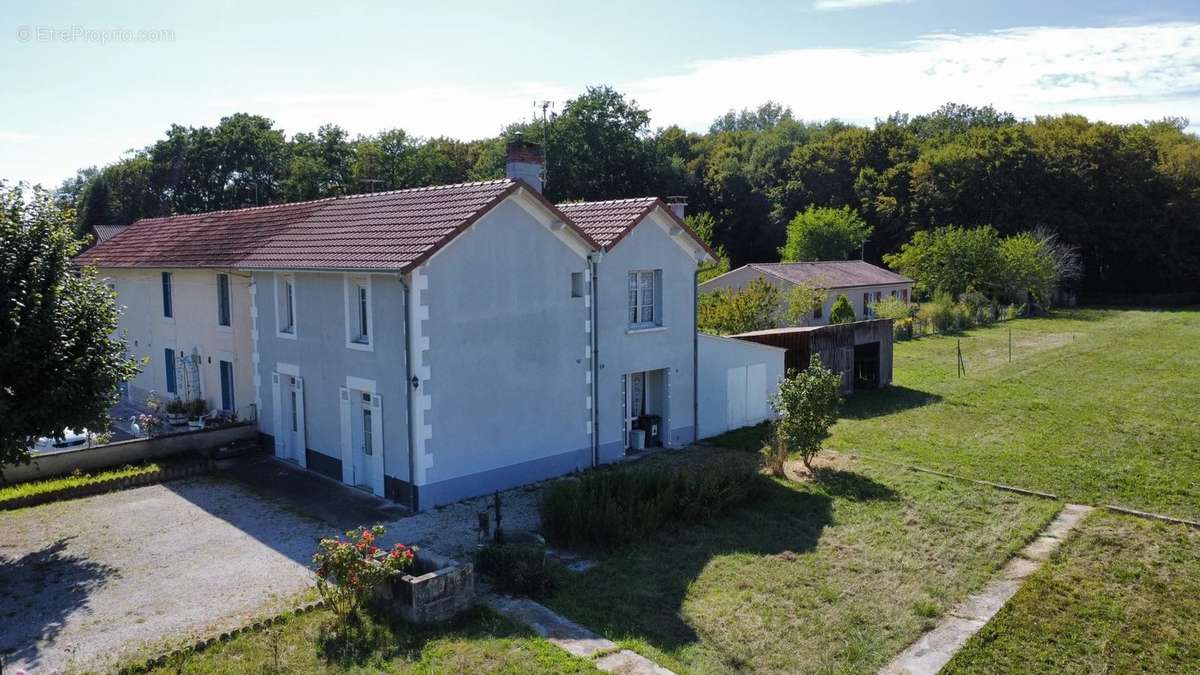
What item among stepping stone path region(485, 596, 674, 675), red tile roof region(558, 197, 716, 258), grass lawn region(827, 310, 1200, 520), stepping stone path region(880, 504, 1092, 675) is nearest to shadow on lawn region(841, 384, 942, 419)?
grass lawn region(827, 310, 1200, 520)

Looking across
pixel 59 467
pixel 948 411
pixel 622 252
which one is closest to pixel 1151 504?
pixel 948 411

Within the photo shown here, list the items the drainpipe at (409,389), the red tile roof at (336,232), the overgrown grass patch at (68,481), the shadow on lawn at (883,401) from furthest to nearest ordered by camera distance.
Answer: the shadow on lawn at (883,401) < the overgrown grass patch at (68,481) < the red tile roof at (336,232) < the drainpipe at (409,389)

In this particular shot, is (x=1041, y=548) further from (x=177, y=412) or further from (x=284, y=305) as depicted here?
(x=177, y=412)

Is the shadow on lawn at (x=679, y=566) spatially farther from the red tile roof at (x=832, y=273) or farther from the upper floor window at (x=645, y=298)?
the red tile roof at (x=832, y=273)

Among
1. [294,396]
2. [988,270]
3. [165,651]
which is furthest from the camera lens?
[988,270]

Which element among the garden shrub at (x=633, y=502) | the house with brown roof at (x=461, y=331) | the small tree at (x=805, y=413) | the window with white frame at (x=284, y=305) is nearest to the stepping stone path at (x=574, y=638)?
the garden shrub at (x=633, y=502)

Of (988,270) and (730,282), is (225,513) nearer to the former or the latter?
(730,282)
